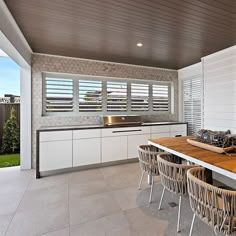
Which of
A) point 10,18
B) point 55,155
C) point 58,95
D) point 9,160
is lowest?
point 9,160

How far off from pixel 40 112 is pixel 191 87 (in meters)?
4.02

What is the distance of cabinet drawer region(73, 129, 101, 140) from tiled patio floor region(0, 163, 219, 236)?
79cm

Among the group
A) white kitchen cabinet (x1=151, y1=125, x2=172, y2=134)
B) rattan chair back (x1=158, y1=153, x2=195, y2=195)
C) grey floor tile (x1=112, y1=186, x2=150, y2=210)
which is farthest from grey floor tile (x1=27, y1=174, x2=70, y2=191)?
white kitchen cabinet (x1=151, y1=125, x2=172, y2=134)

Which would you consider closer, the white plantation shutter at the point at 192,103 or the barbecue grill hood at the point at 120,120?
the barbecue grill hood at the point at 120,120

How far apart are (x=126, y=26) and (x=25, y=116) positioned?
2.70 metres

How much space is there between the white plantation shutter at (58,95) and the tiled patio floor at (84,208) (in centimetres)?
154

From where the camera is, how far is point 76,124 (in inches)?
159

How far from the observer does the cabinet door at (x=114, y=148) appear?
3.79m

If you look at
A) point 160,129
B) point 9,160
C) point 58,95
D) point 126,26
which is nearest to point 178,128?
point 160,129

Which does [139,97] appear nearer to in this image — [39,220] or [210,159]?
[210,159]

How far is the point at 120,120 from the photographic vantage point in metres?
4.09

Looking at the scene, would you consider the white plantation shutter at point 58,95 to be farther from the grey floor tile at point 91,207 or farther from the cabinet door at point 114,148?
the grey floor tile at point 91,207

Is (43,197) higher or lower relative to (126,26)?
lower

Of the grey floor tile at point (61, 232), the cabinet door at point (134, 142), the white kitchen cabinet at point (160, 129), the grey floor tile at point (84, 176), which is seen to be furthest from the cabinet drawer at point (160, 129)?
the grey floor tile at point (61, 232)
